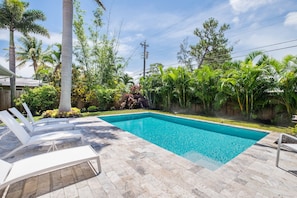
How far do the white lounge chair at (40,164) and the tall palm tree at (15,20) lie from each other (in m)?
12.1

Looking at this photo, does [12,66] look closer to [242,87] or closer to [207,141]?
[207,141]

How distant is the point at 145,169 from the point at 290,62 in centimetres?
865

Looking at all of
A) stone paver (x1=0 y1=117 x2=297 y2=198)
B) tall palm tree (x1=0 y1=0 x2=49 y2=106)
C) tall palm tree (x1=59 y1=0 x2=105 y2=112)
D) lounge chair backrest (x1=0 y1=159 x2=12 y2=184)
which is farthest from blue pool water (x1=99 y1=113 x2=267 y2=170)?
tall palm tree (x1=0 y1=0 x2=49 y2=106)

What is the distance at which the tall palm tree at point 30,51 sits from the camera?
2131 centimetres

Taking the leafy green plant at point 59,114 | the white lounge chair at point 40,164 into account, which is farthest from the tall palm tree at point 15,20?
the white lounge chair at point 40,164

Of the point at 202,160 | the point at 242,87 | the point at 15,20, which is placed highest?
the point at 15,20

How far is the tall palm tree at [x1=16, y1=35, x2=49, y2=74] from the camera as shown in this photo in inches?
839

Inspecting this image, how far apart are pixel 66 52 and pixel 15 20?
764 centimetres

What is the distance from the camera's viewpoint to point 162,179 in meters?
2.92

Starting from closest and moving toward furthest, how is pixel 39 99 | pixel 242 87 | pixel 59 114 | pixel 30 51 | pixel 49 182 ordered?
1. pixel 49 182
2. pixel 242 87
3. pixel 59 114
4. pixel 39 99
5. pixel 30 51

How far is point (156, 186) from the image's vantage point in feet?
8.87

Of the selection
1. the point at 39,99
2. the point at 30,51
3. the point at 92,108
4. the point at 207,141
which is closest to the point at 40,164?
the point at 207,141

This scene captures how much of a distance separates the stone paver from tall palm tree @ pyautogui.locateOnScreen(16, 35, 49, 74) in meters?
23.2

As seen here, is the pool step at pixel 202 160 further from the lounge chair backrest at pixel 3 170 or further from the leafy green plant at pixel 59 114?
the leafy green plant at pixel 59 114
